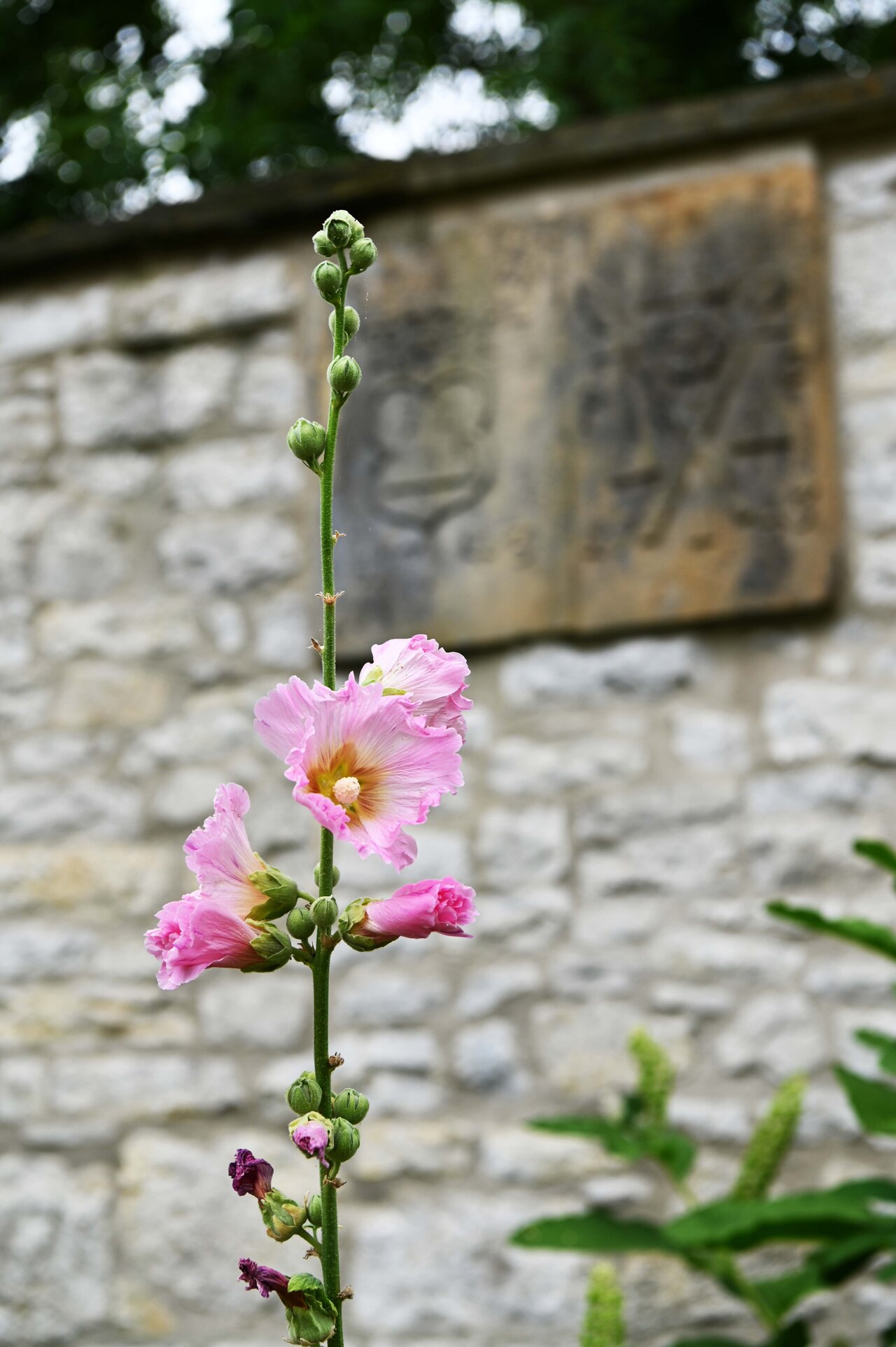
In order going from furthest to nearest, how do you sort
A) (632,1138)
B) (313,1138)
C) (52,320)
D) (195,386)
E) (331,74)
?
(331,74), (52,320), (195,386), (632,1138), (313,1138)

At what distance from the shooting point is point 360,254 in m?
0.67

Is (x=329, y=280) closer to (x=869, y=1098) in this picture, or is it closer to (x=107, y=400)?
(x=869, y=1098)

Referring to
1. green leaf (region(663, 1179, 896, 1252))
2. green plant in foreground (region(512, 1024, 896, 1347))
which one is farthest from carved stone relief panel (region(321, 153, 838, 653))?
green leaf (region(663, 1179, 896, 1252))

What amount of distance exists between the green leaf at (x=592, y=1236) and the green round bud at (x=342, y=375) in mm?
1274

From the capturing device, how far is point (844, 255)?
2.71 metres

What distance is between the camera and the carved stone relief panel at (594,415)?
2.62 meters

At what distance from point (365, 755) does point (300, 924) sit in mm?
77

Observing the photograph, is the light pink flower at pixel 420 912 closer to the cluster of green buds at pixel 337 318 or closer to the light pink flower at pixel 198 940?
the light pink flower at pixel 198 940

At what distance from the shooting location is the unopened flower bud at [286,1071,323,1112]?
583 mm

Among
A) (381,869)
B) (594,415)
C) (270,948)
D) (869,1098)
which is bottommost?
(381,869)

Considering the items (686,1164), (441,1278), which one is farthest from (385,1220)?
(686,1164)

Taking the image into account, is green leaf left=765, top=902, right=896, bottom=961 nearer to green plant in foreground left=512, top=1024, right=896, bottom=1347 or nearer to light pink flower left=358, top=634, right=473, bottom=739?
green plant in foreground left=512, top=1024, right=896, bottom=1347

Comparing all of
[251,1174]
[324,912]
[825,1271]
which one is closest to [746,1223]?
[825,1271]

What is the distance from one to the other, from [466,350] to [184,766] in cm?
102
